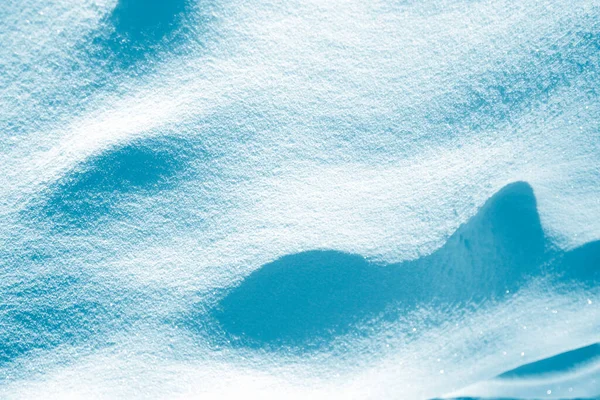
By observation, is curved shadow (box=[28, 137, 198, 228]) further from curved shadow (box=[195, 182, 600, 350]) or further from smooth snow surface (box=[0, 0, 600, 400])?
curved shadow (box=[195, 182, 600, 350])

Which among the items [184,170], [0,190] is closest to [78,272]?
[0,190]

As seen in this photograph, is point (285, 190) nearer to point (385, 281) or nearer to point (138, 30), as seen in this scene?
point (385, 281)

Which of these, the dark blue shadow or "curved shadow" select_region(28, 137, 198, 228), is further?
the dark blue shadow

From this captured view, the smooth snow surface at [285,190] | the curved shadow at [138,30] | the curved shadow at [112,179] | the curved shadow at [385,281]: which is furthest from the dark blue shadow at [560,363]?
the curved shadow at [138,30]

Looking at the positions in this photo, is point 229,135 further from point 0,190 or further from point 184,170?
point 0,190

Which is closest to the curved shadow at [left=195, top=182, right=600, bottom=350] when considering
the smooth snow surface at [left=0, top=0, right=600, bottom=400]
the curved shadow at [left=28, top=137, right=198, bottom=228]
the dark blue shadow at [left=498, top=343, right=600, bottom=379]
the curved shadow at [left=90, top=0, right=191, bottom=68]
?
the smooth snow surface at [left=0, top=0, right=600, bottom=400]

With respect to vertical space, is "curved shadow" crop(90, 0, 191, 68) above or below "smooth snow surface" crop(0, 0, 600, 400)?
above

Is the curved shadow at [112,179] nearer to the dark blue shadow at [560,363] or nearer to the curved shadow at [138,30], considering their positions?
the curved shadow at [138,30]

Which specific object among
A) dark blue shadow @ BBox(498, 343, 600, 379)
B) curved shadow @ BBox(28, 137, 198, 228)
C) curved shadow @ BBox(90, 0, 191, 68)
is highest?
curved shadow @ BBox(90, 0, 191, 68)
